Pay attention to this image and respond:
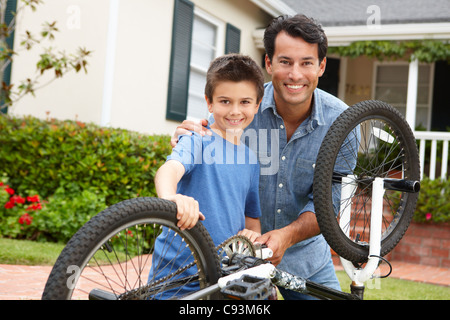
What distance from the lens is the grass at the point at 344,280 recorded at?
3979 mm

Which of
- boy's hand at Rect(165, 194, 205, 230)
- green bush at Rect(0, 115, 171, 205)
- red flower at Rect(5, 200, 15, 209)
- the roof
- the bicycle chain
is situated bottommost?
red flower at Rect(5, 200, 15, 209)

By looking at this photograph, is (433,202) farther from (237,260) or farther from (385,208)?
(237,260)

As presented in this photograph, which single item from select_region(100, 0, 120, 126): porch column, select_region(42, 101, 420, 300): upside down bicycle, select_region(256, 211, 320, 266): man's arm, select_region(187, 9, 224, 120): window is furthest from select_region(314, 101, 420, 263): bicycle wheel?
select_region(187, 9, 224, 120): window

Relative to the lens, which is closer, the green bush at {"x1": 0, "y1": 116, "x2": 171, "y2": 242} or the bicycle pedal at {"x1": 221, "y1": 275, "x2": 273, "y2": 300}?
the bicycle pedal at {"x1": 221, "y1": 275, "x2": 273, "y2": 300}

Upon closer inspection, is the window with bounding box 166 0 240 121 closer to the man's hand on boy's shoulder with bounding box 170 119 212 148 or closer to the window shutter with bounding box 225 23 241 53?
the window shutter with bounding box 225 23 241 53

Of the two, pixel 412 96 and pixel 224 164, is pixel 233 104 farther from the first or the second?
pixel 412 96

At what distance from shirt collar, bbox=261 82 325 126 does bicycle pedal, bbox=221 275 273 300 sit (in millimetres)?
1010

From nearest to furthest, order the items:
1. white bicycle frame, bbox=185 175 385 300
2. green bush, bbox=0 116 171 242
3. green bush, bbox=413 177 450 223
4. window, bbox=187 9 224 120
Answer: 1. white bicycle frame, bbox=185 175 385 300
2. green bush, bbox=0 116 171 242
3. green bush, bbox=413 177 450 223
4. window, bbox=187 9 224 120

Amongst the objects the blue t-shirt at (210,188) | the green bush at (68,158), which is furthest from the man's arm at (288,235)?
the green bush at (68,158)

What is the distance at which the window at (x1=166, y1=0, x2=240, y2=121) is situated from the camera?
264 inches

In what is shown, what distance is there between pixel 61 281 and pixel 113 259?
10.8ft

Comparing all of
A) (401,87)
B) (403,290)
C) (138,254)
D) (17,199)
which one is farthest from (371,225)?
(401,87)

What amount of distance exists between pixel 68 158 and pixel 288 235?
350cm

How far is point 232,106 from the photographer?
1.95 metres
